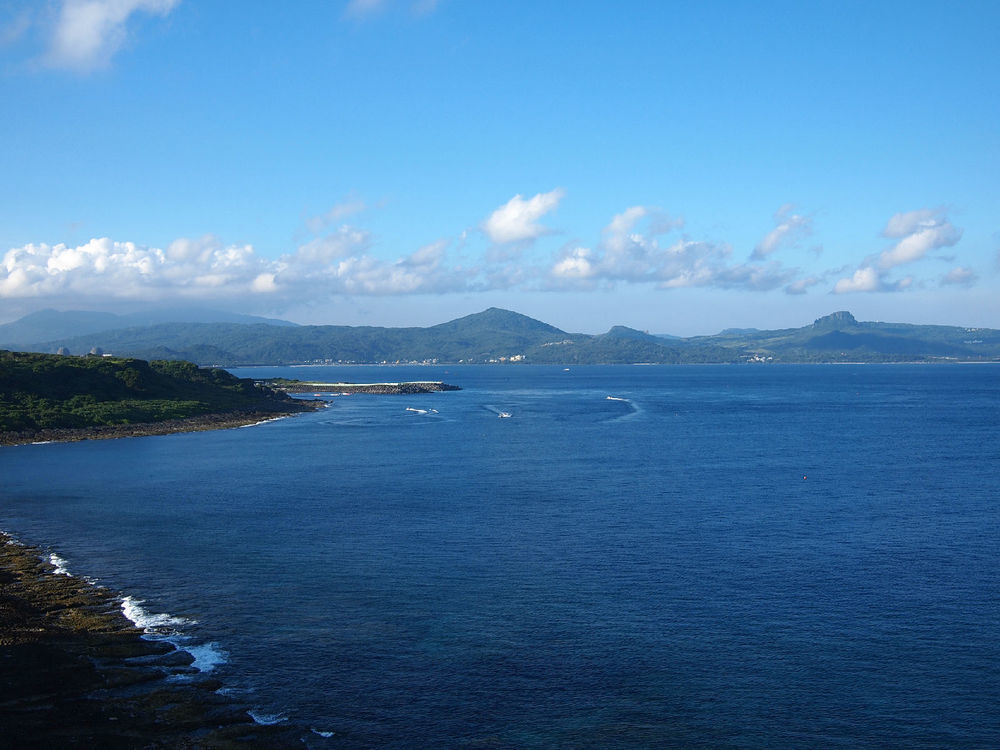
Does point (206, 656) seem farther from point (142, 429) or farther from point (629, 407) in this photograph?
point (629, 407)

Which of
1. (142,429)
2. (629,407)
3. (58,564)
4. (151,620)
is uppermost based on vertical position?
(142,429)

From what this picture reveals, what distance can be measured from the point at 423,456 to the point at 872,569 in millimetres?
40641

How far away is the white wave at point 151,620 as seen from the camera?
25075mm

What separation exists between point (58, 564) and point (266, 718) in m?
17.5

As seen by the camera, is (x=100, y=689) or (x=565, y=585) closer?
(x=100, y=689)

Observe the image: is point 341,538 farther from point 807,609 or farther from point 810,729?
point 810,729

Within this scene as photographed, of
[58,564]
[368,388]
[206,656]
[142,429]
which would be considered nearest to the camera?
[206,656]

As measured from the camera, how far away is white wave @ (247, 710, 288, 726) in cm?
1909

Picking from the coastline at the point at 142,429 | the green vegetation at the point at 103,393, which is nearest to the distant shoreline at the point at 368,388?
the green vegetation at the point at 103,393

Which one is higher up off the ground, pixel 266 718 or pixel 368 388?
pixel 368 388

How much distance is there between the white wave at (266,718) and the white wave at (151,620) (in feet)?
22.2

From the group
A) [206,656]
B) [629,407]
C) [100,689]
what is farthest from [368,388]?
[100,689]

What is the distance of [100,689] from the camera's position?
798 inches

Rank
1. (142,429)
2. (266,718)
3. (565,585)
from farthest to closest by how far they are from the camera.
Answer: (142,429)
(565,585)
(266,718)
